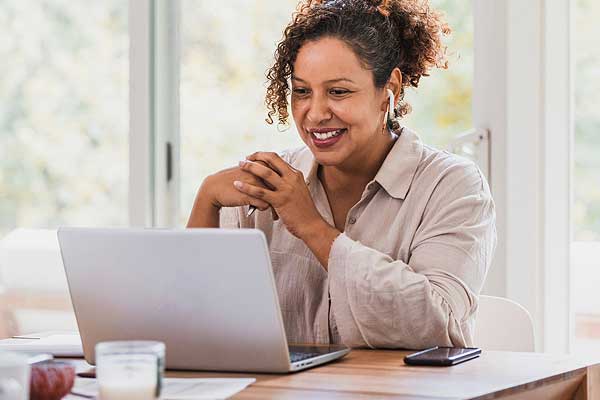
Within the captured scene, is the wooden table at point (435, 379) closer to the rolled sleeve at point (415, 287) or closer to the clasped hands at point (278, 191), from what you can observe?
the rolled sleeve at point (415, 287)

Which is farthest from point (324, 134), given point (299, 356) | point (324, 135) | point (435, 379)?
point (435, 379)

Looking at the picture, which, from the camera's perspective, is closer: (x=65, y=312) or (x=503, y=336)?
(x=503, y=336)

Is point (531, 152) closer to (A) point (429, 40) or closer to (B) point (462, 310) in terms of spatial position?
(A) point (429, 40)

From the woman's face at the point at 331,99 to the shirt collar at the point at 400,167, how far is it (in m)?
0.07

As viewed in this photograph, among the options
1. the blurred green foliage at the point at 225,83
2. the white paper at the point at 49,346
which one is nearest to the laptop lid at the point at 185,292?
the white paper at the point at 49,346

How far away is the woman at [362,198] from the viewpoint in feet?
6.06

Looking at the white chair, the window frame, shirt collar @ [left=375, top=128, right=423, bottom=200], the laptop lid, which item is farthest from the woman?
the window frame

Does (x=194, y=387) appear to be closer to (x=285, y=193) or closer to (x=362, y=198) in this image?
(x=285, y=193)

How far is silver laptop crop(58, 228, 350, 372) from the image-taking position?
149cm

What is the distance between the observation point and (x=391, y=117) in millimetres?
2234

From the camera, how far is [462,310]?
1.91 meters

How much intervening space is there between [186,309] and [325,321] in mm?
578

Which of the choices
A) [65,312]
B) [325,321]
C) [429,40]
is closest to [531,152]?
[429,40]

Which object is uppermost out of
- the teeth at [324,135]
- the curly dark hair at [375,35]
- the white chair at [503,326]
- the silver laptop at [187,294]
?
the curly dark hair at [375,35]
